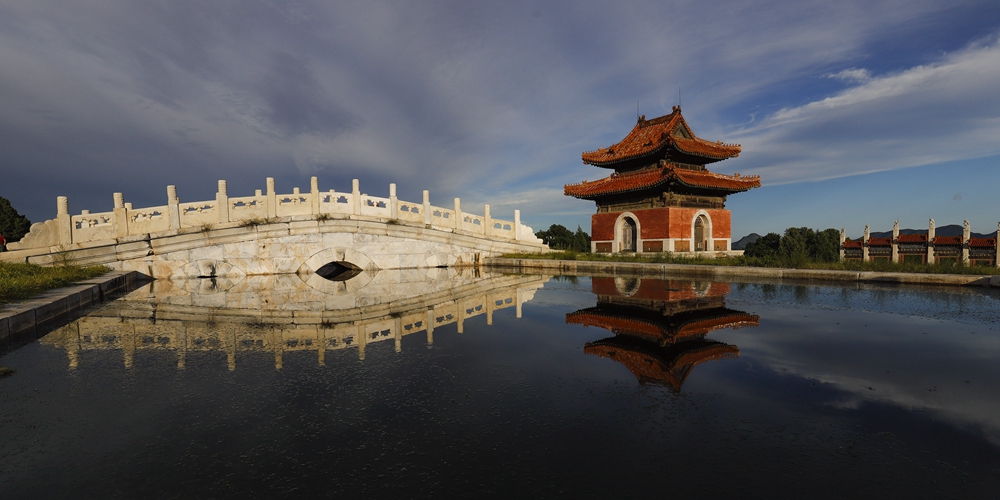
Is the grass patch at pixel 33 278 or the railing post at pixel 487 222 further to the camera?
the railing post at pixel 487 222

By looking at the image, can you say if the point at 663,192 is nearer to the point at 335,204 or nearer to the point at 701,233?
the point at 701,233

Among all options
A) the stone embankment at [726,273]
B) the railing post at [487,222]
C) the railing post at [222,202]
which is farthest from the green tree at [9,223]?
the stone embankment at [726,273]

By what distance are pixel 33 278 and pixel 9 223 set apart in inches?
1423

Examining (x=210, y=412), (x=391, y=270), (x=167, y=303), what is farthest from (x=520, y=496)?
(x=391, y=270)

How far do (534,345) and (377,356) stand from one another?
213 cm

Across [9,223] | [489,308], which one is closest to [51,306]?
[489,308]

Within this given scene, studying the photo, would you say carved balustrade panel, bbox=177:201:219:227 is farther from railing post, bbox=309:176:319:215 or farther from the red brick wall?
the red brick wall

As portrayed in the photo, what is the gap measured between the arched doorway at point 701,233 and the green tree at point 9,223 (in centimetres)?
4856

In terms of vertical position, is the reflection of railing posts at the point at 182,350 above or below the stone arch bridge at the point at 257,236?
below

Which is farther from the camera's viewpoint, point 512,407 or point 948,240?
point 948,240

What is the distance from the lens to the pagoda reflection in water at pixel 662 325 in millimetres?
4973

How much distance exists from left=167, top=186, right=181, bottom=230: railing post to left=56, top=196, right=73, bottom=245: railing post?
2.79 meters

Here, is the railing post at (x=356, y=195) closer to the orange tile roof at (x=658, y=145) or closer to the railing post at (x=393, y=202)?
the railing post at (x=393, y=202)

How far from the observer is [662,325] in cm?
687
